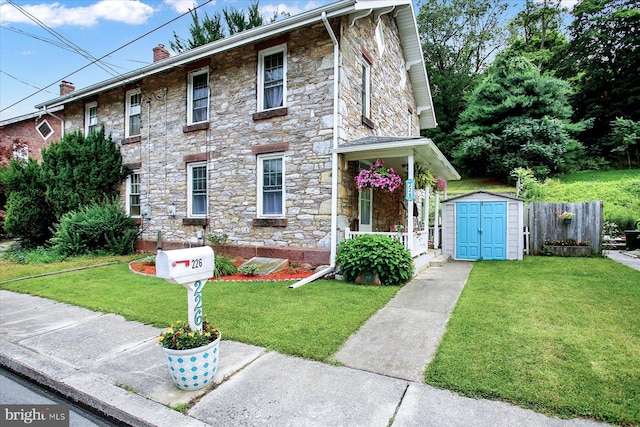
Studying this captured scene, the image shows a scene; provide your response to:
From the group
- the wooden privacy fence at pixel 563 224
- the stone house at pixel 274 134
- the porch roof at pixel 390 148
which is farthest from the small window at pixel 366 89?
the wooden privacy fence at pixel 563 224

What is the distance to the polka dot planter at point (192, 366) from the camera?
2.69 metres

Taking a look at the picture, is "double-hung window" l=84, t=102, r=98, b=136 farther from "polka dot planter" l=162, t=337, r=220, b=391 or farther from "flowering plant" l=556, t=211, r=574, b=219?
"flowering plant" l=556, t=211, r=574, b=219

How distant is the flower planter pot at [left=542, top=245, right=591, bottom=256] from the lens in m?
10.2

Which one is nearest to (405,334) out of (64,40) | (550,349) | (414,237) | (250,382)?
(550,349)

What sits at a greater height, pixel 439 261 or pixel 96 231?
pixel 96 231

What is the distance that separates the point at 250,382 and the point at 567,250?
11.1 meters

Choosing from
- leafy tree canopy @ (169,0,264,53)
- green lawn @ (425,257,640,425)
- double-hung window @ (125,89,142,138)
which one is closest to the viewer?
green lawn @ (425,257,640,425)

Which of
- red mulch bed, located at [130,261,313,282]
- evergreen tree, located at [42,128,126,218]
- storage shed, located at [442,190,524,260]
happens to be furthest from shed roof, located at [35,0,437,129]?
storage shed, located at [442,190,524,260]

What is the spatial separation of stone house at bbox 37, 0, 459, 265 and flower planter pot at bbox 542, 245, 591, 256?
411cm

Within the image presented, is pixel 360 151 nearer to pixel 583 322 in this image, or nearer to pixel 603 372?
pixel 583 322

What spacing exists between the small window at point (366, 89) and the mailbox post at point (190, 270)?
24.1 ft

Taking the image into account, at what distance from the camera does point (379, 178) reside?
7.46m

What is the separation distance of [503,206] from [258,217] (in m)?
7.14

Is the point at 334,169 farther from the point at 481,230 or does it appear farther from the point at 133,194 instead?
the point at 133,194
